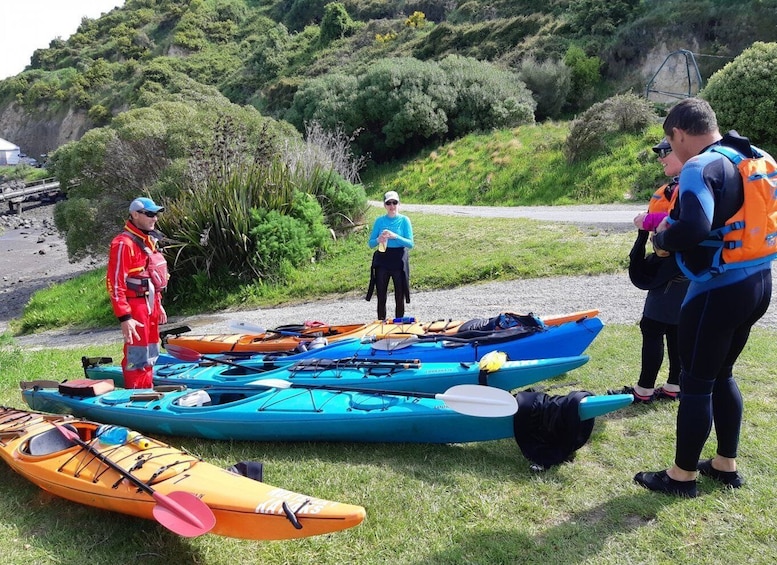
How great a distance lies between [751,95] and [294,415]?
12.4 metres

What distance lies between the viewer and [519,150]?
1783 cm

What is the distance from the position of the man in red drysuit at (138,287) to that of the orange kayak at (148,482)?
0.83 m

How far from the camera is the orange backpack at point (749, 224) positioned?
2473mm

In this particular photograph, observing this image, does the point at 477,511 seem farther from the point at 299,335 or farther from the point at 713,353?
the point at 299,335

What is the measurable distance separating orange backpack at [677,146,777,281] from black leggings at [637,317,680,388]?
4.16ft

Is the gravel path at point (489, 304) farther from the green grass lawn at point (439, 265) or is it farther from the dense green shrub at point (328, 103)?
the dense green shrub at point (328, 103)

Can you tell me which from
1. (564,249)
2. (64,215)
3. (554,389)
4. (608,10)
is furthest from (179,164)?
(608,10)

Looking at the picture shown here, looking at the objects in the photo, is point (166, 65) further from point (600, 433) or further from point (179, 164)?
point (600, 433)

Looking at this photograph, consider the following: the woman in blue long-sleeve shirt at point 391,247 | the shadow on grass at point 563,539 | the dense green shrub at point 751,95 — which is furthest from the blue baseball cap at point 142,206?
the dense green shrub at point 751,95

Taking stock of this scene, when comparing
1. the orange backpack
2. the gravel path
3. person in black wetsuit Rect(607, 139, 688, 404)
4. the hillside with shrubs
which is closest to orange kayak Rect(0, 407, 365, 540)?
the orange backpack

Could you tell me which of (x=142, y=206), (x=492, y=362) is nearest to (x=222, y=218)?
(x=142, y=206)

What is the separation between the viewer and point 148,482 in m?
3.00

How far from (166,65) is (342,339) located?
51.9 metres

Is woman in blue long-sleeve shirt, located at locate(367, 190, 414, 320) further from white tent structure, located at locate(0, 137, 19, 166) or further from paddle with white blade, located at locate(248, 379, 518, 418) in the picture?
white tent structure, located at locate(0, 137, 19, 166)
